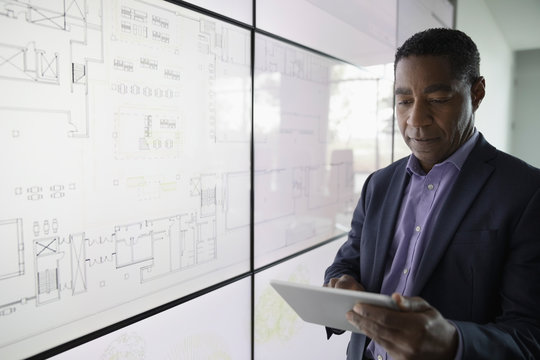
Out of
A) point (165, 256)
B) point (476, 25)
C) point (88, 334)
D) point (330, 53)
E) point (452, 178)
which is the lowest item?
point (88, 334)

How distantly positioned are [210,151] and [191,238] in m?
0.34

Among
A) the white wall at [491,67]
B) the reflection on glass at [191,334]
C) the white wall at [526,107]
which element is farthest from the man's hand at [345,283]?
the white wall at [526,107]

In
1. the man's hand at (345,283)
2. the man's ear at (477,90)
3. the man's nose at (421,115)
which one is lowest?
the man's hand at (345,283)

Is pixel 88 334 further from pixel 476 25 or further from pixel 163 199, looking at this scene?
pixel 476 25

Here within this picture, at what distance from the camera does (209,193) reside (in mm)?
1529

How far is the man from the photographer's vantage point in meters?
0.89

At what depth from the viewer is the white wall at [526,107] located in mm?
5793

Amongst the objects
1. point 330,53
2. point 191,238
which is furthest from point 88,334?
point 330,53

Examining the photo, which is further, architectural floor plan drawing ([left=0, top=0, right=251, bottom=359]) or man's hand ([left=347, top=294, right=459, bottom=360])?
architectural floor plan drawing ([left=0, top=0, right=251, bottom=359])

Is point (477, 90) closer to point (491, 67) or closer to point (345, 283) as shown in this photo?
point (345, 283)

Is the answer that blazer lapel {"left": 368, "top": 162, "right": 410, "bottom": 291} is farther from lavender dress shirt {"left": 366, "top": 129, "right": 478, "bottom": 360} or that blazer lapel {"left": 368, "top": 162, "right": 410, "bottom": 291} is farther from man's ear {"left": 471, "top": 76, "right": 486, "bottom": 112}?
man's ear {"left": 471, "top": 76, "right": 486, "bottom": 112}

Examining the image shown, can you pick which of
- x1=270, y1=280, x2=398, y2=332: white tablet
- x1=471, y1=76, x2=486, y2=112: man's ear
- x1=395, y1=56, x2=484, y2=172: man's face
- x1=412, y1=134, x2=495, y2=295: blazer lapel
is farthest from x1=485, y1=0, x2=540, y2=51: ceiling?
x1=270, y1=280, x2=398, y2=332: white tablet

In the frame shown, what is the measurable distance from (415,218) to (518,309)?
362 mm

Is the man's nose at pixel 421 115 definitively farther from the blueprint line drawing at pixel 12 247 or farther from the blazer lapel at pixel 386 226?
the blueprint line drawing at pixel 12 247
